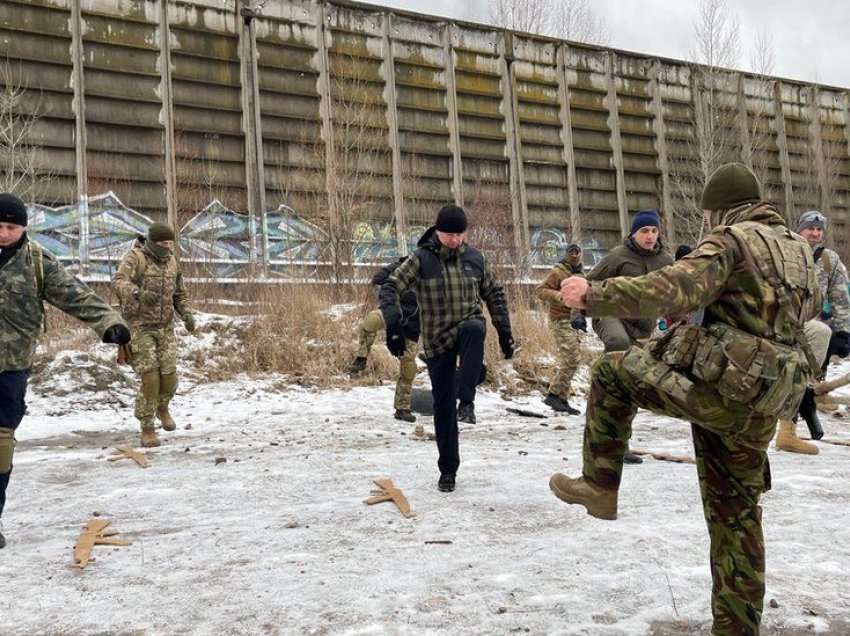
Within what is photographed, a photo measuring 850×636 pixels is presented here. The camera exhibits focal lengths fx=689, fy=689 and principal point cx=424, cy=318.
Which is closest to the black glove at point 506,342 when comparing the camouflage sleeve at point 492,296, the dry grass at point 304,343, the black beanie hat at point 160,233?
the camouflage sleeve at point 492,296

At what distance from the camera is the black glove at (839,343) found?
17.8 ft

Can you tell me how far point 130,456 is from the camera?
5.95 metres

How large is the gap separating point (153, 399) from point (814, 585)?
226 inches

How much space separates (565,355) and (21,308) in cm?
601

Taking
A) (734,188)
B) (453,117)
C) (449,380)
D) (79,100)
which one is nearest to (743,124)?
(453,117)

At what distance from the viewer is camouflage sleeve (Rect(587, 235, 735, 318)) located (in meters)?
2.08

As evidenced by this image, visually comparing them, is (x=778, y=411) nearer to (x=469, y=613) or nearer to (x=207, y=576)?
(x=469, y=613)

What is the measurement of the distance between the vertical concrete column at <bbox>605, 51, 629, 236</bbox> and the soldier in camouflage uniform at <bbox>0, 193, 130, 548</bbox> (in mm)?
19008

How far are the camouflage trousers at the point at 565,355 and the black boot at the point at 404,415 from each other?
198cm

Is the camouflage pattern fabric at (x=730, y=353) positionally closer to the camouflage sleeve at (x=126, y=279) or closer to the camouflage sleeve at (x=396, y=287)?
the camouflage sleeve at (x=396, y=287)

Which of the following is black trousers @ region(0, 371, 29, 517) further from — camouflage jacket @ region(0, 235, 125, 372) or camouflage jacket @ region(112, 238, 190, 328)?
camouflage jacket @ region(112, 238, 190, 328)

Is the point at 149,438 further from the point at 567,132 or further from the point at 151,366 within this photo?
the point at 567,132

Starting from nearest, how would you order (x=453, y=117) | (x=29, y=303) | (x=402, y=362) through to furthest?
1. (x=29, y=303)
2. (x=402, y=362)
3. (x=453, y=117)

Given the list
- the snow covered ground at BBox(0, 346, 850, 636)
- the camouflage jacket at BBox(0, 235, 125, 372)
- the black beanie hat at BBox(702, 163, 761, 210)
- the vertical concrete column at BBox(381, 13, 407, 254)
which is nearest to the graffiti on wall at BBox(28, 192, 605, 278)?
the vertical concrete column at BBox(381, 13, 407, 254)
